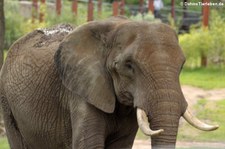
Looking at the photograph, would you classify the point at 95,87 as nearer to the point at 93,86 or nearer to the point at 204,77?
the point at 93,86

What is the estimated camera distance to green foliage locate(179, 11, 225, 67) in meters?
19.7

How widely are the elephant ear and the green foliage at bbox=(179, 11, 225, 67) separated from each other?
12.6 m

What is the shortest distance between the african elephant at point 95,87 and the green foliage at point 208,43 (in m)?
11.7

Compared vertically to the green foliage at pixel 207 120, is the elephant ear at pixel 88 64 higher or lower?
higher

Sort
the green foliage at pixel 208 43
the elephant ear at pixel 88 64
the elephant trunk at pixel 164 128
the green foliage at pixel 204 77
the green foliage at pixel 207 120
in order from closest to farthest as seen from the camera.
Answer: the elephant trunk at pixel 164 128 → the elephant ear at pixel 88 64 → the green foliage at pixel 207 120 → the green foliage at pixel 204 77 → the green foliage at pixel 208 43

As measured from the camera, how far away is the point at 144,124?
612cm

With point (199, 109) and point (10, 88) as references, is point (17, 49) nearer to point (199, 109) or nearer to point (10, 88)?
point (10, 88)

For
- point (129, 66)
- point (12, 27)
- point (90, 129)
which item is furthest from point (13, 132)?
point (12, 27)

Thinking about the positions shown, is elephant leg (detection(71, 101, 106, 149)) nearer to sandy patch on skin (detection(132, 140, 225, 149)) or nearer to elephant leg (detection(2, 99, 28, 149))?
elephant leg (detection(2, 99, 28, 149))

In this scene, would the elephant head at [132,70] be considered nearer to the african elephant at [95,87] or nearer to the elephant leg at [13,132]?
the african elephant at [95,87]

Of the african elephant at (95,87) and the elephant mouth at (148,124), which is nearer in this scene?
the elephant mouth at (148,124)

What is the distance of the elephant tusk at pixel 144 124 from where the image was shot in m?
5.97

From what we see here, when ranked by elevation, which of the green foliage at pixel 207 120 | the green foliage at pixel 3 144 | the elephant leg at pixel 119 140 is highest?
the elephant leg at pixel 119 140

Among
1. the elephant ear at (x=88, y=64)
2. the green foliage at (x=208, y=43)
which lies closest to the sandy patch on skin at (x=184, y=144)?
the elephant ear at (x=88, y=64)
